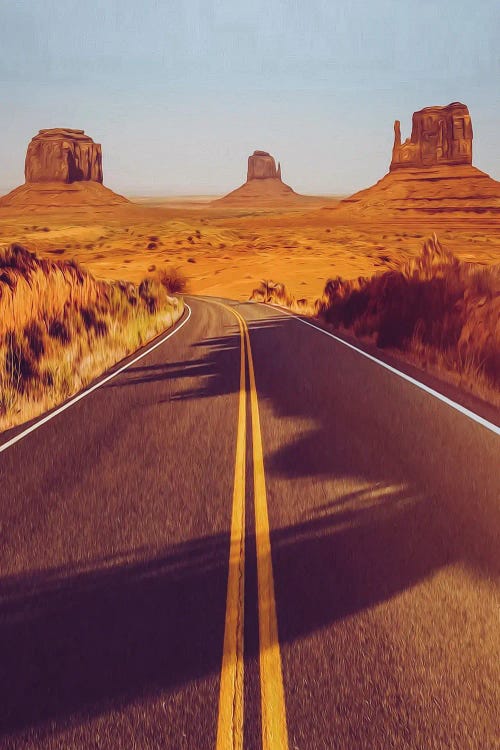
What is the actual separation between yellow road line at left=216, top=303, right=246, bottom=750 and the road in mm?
12

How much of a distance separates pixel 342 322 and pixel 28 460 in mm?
19842

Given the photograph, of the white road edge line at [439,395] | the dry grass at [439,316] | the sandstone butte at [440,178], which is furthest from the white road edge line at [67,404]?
the sandstone butte at [440,178]

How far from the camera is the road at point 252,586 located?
10.8 feet

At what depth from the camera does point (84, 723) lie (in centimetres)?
326

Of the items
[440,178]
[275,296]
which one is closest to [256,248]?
[275,296]

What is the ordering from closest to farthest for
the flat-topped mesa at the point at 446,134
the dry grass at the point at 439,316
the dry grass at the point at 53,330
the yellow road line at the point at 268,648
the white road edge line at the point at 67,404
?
the yellow road line at the point at 268,648
the white road edge line at the point at 67,404
the dry grass at the point at 53,330
the dry grass at the point at 439,316
the flat-topped mesa at the point at 446,134

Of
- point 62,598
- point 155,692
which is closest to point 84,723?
point 155,692

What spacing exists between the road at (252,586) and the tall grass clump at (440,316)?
4.40 m

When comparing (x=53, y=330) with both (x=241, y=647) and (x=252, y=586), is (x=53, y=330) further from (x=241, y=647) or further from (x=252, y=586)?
(x=241, y=647)

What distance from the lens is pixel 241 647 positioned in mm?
3871

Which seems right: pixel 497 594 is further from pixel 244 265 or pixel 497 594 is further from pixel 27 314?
pixel 244 265

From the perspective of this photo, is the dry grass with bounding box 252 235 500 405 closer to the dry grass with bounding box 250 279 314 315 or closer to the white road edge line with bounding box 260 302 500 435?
the white road edge line with bounding box 260 302 500 435

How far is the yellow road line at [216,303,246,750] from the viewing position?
3.16m

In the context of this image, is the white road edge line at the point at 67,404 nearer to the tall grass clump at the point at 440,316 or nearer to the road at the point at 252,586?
the road at the point at 252,586
